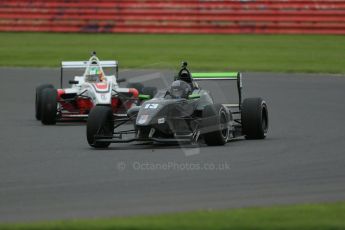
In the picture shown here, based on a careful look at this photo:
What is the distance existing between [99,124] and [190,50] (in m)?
22.3

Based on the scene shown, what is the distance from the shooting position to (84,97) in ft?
67.2

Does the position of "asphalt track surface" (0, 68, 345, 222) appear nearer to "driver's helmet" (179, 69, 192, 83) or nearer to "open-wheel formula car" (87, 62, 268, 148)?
"open-wheel formula car" (87, 62, 268, 148)

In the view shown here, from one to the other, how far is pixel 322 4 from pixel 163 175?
93.4 ft

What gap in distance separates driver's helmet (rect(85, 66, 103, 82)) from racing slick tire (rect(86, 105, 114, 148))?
5213 millimetres

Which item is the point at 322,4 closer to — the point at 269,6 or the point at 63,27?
the point at 269,6

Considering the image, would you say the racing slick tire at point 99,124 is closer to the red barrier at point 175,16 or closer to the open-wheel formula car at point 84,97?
the open-wheel formula car at point 84,97

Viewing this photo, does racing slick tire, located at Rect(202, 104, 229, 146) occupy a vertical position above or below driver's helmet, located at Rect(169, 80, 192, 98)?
below

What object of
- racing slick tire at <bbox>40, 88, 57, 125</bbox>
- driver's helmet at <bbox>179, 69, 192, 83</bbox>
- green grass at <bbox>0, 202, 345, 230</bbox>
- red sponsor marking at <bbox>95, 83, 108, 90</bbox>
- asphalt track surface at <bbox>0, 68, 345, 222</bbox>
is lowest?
green grass at <bbox>0, 202, 345, 230</bbox>

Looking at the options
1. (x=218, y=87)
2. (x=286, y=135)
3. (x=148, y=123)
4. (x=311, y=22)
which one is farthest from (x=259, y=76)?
(x=148, y=123)

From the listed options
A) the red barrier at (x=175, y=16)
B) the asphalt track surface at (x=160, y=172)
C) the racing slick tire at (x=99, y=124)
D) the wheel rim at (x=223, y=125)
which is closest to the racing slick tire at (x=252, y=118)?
the asphalt track surface at (x=160, y=172)

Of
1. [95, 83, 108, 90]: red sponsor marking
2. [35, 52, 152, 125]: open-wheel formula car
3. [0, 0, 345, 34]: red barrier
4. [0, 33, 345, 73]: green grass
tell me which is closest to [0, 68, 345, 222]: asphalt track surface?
[35, 52, 152, 125]: open-wheel formula car

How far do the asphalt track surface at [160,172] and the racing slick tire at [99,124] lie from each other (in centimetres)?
19

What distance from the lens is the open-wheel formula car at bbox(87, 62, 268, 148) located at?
1525 cm

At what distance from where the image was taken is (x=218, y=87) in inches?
1126
